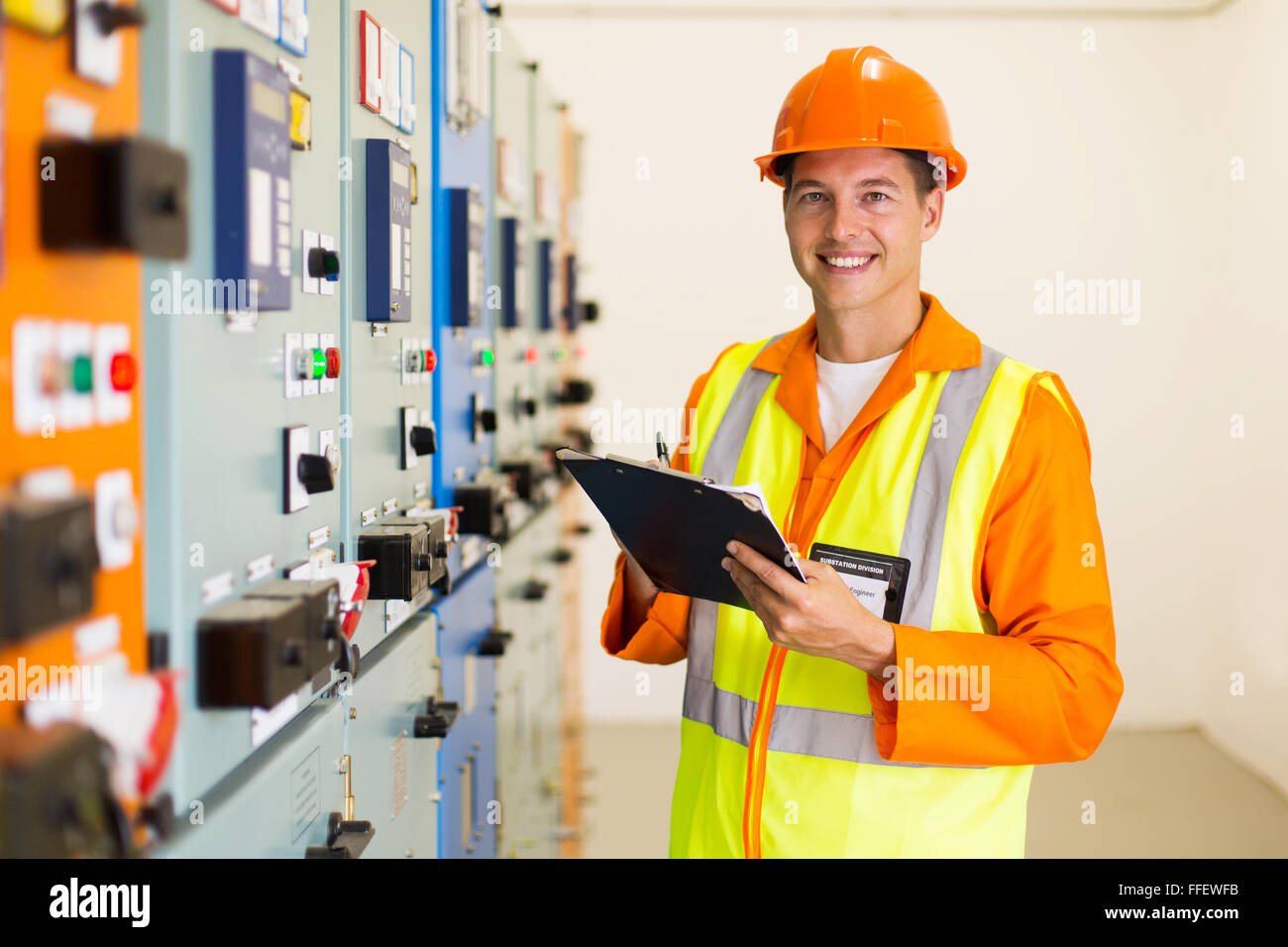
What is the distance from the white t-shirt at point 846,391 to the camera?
64.0 inches

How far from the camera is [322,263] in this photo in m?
1.40

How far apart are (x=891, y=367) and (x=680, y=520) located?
0.46 metres

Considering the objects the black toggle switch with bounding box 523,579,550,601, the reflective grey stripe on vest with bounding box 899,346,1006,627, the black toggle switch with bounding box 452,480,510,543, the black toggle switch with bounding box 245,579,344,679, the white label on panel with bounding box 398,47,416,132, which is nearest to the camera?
the black toggle switch with bounding box 245,579,344,679

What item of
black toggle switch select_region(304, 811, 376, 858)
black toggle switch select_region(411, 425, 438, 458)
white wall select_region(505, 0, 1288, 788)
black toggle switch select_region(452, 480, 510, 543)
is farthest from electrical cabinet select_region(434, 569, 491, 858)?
white wall select_region(505, 0, 1288, 788)

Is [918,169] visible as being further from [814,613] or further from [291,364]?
[291,364]

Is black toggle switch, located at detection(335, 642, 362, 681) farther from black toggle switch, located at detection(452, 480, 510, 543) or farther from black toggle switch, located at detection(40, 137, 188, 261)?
black toggle switch, located at detection(452, 480, 510, 543)

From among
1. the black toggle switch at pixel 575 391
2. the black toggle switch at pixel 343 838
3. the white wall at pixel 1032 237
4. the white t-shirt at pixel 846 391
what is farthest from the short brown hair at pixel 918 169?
the white wall at pixel 1032 237

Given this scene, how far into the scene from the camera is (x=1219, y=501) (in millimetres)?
4961

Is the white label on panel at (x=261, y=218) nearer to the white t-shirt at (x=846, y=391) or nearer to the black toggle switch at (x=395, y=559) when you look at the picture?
the black toggle switch at (x=395, y=559)

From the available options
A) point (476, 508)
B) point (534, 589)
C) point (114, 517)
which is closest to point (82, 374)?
point (114, 517)

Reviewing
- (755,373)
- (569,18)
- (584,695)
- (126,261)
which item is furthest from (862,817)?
(569,18)

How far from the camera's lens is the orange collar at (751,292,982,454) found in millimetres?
1533
